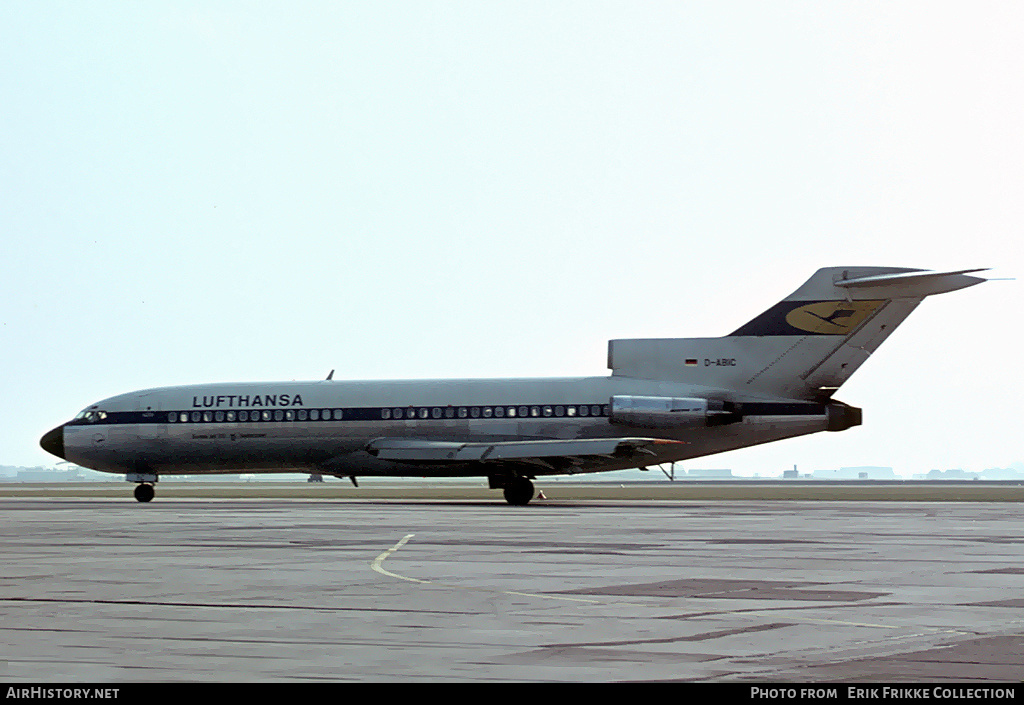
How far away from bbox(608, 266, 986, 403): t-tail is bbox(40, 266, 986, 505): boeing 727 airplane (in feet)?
0.11

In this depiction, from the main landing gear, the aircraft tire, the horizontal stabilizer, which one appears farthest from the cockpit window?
the horizontal stabilizer

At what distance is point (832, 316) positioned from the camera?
41125 millimetres

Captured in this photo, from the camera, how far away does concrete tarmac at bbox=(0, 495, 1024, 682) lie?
27.2 feet

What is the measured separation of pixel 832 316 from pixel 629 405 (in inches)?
285

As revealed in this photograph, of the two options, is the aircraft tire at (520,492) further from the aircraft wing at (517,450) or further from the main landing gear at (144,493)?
the main landing gear at (144,493)

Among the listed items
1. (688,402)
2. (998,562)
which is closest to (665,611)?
(998,562)

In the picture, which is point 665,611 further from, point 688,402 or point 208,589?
point 688,402

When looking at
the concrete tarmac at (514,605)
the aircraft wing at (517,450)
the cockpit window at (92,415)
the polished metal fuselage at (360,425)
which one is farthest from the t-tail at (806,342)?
the cockpit window at (92,415)

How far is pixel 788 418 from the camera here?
4075cm

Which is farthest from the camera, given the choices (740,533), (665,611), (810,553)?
(740,533)

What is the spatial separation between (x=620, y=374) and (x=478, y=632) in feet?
107

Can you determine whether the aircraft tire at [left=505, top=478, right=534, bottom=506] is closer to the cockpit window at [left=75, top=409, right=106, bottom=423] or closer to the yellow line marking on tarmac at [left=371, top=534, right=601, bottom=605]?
the cockpit window at [left=75, top=409, right=106, bottom=423]
